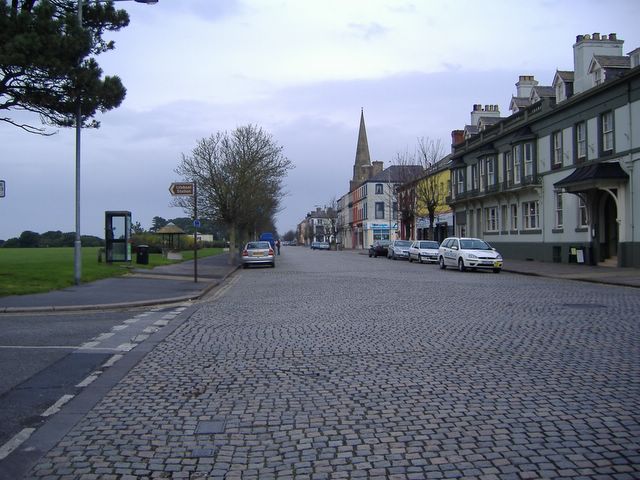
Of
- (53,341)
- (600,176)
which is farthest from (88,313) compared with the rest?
(600,176)

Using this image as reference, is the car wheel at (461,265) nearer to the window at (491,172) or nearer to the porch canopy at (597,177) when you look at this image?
the porch canopy at (597,177)

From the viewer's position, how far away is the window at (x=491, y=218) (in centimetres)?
4372

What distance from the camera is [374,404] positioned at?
19.8ft

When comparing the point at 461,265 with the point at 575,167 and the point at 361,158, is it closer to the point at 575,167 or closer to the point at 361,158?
the point at 575,167

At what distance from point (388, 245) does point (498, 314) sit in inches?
1589

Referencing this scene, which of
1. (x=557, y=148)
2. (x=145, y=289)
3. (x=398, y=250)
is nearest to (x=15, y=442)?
(x=145, y=289)

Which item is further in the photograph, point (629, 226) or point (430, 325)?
point (629, 226)

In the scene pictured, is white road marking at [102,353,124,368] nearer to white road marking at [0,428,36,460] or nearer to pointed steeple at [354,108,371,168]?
white road marking at [0,428,36,460]

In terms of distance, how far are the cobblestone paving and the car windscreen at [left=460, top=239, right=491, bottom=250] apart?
17812mm

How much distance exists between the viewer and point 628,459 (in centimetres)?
454

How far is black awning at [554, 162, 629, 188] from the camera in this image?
27141 millimetres

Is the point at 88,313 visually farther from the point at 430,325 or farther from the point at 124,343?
the point at 430,325

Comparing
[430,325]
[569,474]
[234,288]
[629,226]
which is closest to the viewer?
[569,474]

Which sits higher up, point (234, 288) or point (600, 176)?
point (600, 176)
